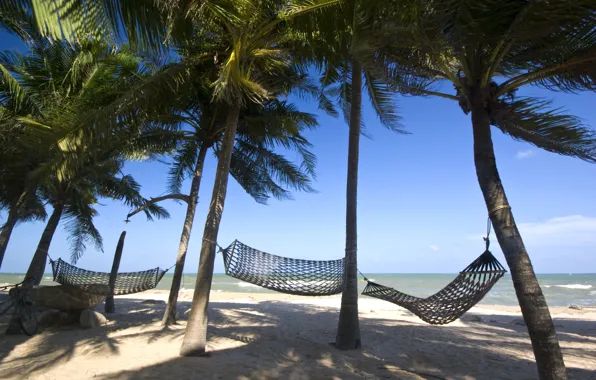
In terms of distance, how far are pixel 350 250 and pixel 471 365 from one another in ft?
6.40

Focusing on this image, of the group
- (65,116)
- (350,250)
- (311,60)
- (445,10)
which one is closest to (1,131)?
(65,116)

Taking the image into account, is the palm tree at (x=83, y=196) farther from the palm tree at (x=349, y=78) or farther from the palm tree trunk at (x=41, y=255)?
the palm tree at (x=349, y=78)

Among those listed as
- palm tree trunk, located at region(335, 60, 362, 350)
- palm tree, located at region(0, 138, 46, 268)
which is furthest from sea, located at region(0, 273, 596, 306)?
palm tree trunk, located at region(335, 60, 362, 350)

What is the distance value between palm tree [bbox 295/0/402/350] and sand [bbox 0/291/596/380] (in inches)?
20.4

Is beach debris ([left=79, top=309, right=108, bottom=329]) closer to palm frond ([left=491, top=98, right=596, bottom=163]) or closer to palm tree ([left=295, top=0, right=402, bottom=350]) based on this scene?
palm tree ([left=295, top=0, right=402, bottom=350])

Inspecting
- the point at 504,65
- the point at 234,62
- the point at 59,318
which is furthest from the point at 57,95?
the point at 504,65

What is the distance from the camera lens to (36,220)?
40.4ft

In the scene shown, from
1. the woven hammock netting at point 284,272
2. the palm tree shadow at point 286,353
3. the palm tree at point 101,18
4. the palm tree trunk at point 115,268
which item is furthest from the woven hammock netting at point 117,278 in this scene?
the palm tree at point 101,18

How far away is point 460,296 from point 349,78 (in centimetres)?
395

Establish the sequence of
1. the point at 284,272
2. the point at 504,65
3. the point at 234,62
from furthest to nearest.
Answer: the point at 284,272, the point at 234,62, the point at 504,65

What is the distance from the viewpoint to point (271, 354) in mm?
4160

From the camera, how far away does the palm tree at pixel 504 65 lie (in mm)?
2406

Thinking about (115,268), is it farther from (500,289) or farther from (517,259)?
(500,289)

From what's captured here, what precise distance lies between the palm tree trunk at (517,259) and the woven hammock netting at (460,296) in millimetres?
1043
